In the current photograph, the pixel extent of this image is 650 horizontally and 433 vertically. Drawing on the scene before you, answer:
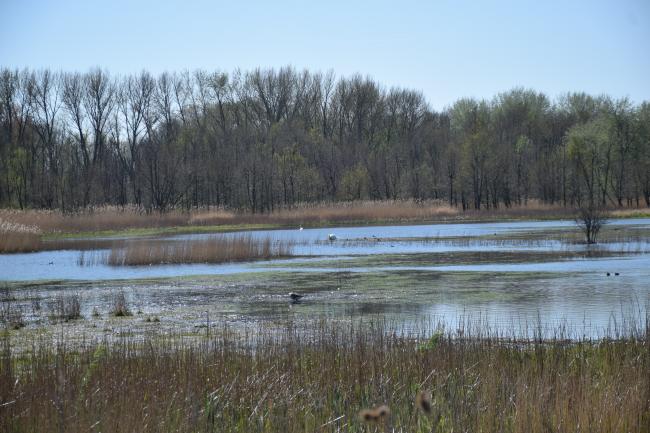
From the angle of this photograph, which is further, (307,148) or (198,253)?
(307,148)

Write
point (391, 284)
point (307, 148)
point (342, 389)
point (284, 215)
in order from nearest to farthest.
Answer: point (342, 389)
point (391, 284)
point (284, 215)
point (307, 148)

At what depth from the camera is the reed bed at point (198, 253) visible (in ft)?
90.9

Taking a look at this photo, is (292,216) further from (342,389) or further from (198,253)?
(342,389)

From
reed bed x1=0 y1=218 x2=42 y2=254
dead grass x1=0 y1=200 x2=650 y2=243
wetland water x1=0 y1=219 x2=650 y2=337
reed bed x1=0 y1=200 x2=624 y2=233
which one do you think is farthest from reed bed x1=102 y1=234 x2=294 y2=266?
reed bed x1=0 y1=200 x2=624 y2=233

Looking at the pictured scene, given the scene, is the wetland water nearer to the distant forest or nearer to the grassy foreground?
the grassy foreground

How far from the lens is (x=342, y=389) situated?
8.22 metres

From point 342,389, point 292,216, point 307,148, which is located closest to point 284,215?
point 292,216

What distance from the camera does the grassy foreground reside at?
6656mm

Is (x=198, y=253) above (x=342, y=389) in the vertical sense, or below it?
above

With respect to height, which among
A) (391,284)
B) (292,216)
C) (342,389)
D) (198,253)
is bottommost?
(391,284)

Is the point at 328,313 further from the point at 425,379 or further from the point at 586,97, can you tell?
the point at 586,97

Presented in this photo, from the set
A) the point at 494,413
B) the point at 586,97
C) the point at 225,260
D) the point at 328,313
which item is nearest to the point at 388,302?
the point at 328,313

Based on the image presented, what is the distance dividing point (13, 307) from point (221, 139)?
50.6 metres

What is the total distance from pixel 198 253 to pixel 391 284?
1053cm
